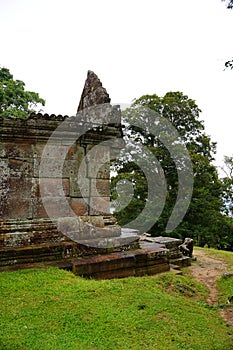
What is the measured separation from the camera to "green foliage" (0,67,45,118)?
44.6 feet

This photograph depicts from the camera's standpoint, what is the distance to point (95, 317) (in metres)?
2.77

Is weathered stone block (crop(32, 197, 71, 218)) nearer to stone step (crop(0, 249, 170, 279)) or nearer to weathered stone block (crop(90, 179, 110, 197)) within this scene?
weathered stone block (crop(90, 179, 110, 197))

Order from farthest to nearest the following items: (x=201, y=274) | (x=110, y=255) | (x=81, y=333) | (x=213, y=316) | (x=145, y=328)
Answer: (x=201, y=274) → (x=110, y=255) → (x=213, y=316) → (x=145, y=328) → (x=81, y=333)

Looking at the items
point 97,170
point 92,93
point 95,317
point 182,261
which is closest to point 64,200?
point 97,170

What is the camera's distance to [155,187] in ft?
45.5

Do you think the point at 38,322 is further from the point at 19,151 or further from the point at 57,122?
the point at 57,122

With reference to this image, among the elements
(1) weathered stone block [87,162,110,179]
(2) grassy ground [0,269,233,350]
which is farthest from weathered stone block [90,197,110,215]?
(2) grassy ground [0,269,233,350]

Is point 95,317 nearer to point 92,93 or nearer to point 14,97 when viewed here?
point 92,93

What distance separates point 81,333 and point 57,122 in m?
3.31

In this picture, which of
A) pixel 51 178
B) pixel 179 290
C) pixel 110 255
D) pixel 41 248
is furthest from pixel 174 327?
pixel 51 178

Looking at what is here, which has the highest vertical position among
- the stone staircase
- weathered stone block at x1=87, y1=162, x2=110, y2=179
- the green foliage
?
the green foliage

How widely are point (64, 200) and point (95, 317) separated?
2404 millimetres

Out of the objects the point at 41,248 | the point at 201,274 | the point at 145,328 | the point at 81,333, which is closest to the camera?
the point at 81,333

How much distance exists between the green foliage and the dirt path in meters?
10.0
